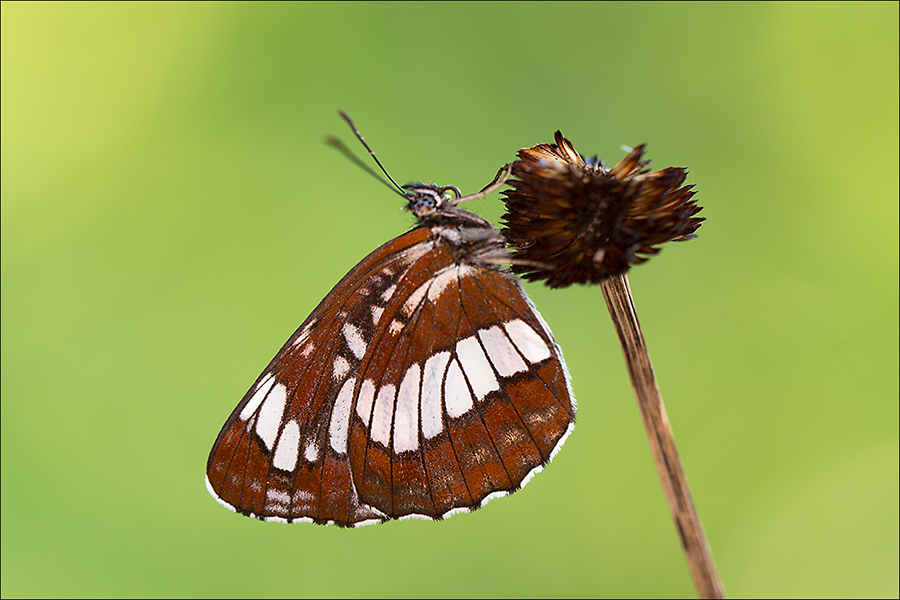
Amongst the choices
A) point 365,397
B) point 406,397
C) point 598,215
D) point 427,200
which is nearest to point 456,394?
point 406,397

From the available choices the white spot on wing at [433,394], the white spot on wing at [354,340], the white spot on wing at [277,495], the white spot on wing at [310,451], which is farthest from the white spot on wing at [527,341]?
the white spot on wing at [277,495]

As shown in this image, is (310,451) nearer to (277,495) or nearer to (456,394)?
(277,495)

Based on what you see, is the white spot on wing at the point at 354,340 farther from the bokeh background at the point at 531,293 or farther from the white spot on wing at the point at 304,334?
the bokeh background at the point at 531,293

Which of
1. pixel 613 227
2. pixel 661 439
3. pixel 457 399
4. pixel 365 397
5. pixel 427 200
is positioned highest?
pixel 427 200

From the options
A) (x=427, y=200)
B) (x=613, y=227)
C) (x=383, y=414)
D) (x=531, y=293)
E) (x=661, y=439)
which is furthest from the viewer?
(x=531, y=293)

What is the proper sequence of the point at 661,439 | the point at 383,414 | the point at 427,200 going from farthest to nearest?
1. the point at 383,414
2. the point at 427,200
3. the point at 661,439

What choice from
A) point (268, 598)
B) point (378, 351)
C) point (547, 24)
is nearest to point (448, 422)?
point (378, 351)

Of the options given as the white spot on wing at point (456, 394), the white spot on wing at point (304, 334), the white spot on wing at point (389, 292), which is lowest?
the white spot on wing at point (456, 394)
